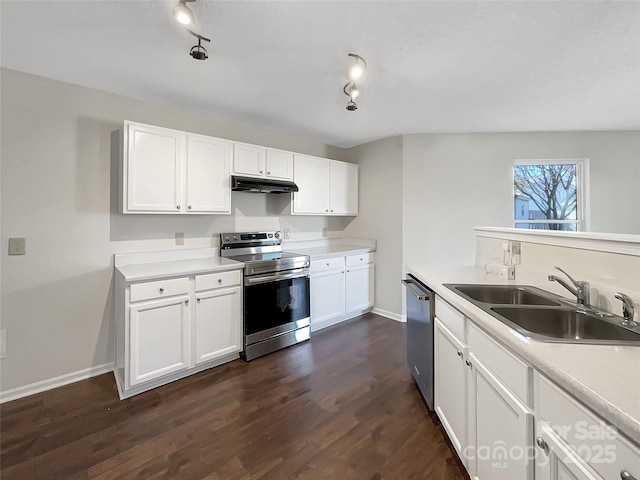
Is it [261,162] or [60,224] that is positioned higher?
[261,162]

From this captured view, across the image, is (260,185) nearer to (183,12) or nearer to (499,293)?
(183,12)

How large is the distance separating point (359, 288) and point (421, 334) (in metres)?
1.86

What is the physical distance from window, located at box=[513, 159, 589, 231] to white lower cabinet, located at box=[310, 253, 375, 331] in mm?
2079

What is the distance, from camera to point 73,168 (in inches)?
95.1

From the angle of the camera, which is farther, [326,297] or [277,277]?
[326,297]

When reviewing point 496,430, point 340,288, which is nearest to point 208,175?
point 340,288

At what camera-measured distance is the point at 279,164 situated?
340 centimetres

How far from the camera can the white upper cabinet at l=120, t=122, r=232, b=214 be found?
94.3 inches

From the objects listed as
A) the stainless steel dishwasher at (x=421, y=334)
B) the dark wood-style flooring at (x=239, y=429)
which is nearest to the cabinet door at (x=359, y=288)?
the dark wood-style flooring at (x=239, y=429)

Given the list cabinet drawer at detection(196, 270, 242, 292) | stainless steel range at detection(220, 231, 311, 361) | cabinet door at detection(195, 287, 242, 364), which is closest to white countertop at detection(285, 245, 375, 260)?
stainless steel range at detection(220, 231, 311, 361)

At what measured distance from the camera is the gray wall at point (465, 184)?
12.2 ft

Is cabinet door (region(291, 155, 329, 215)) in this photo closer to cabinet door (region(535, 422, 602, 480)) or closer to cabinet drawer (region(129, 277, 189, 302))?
cabinet drawer (region(129, 277, 189, 302))

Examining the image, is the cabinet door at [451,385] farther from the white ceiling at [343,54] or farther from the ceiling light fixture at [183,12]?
the ceiling light fixture at [183,12]

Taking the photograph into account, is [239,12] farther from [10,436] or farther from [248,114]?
[10,436]
